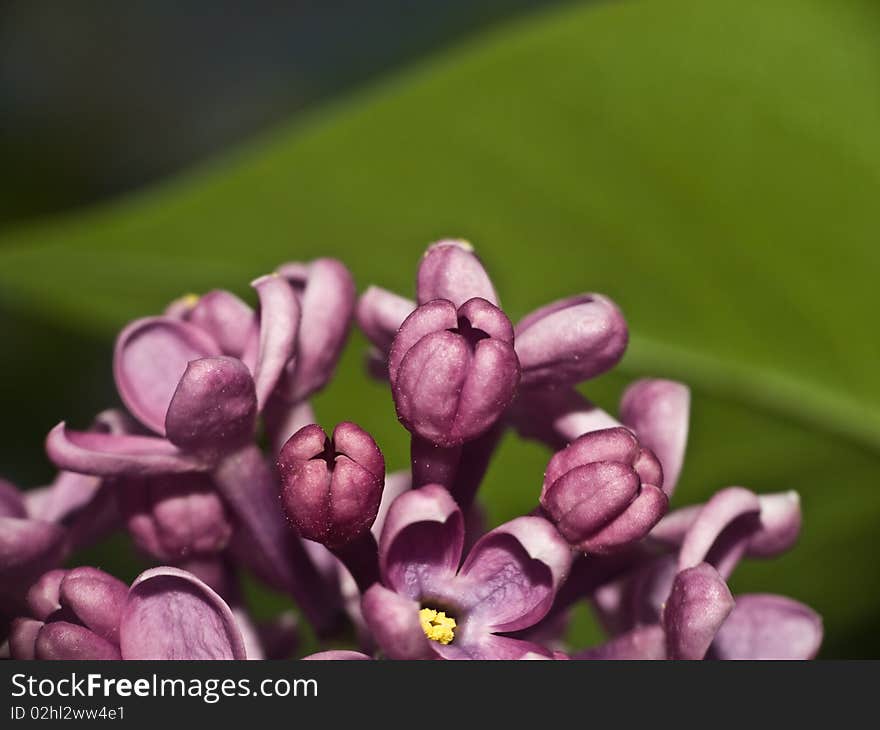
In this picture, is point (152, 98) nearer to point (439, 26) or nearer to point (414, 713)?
point (439, 26)

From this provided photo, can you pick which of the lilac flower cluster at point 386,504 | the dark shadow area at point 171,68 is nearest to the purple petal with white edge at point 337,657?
the lilac flower cluster at point 386,504

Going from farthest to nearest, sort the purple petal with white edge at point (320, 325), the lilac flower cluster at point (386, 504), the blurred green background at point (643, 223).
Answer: the blurred green background at point (643, 223) < the purple petal with white edge at point (320, 325) < the lilac flower cluster at point (386, 504)

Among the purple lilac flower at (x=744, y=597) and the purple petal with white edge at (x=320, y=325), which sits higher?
the purple petal with white edge at (x=320, y=325)

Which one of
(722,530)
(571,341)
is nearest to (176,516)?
(571,341)

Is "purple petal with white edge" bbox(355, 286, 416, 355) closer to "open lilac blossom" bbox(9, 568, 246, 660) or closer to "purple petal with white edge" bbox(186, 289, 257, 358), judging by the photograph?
"purple petal with white edge" bbox(186, 289, 257, 358)

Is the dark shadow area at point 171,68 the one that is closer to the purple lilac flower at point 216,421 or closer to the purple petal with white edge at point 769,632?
the purple lilac flower at point 216,421

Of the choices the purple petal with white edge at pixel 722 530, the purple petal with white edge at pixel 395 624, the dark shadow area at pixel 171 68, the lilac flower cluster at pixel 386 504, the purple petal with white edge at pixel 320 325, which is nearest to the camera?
the purple petal with white edge at pixel 395 624

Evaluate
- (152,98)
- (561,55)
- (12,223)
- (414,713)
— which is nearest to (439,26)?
(152,98)

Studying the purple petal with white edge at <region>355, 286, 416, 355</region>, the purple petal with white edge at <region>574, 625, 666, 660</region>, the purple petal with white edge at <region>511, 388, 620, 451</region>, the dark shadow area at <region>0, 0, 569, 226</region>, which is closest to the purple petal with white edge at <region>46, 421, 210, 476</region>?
the purple petal with white edge at <region>355, 286, 416, 355</region>
